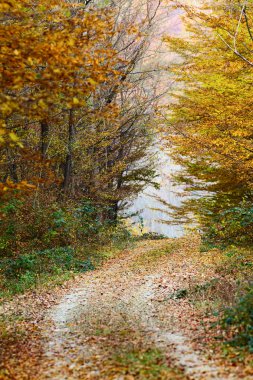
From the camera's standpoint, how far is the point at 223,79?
12.6 metres

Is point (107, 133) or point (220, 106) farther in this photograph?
point (107, 133)

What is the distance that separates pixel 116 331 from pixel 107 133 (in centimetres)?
1126

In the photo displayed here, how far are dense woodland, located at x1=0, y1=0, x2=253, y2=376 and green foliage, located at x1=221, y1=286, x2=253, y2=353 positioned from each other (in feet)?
0.07

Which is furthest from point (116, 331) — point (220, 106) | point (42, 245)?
point (220, 106)

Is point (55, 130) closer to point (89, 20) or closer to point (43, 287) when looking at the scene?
point (43, 287)

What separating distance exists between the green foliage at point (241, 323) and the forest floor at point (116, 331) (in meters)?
0.32

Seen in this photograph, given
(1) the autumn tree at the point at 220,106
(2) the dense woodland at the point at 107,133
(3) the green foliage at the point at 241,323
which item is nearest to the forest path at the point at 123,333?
(3) the green foliage at the point at 241,323

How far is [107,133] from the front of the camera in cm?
1816

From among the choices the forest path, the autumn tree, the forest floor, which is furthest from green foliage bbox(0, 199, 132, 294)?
the autumn tree

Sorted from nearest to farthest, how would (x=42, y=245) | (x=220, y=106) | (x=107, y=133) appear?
(x=220, y=106) < (x=42, y=245) < (x=107, y=133)

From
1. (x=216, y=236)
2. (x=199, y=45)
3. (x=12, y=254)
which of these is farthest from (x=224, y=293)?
(x=199, y=45)

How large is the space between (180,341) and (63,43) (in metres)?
4.67

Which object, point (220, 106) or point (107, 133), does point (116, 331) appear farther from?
point (107, 133)

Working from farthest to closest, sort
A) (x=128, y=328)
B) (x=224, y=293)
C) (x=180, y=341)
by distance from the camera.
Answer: (x=224, y=293), (x=128, y=328), (x=180, y=341)
